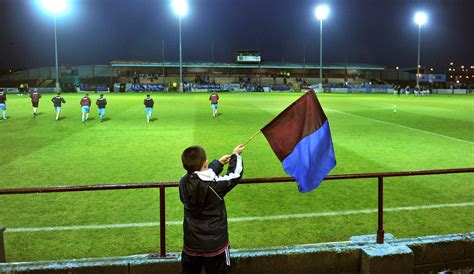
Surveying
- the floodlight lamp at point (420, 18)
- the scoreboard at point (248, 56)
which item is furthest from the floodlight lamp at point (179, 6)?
the scoreboard at point (248, 56)

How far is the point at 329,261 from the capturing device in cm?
509

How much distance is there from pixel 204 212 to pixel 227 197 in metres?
5.55

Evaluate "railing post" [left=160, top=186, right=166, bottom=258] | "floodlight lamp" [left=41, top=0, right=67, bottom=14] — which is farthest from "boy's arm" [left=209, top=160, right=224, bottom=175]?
"floodlight lamp" [left=41, top=0, right=67, bottom=14]

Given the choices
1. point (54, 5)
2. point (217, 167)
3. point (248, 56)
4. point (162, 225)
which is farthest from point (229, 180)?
point (248, 56)

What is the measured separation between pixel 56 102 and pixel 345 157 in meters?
18.3

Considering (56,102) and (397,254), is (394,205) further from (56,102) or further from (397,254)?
(56,102)

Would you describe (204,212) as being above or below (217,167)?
below

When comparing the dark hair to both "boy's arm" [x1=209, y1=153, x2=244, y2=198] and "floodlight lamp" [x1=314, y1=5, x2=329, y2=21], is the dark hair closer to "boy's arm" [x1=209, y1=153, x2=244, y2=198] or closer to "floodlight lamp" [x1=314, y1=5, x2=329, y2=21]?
"boy's arm" [x1=209, y1=153, x2=244, y2=198]

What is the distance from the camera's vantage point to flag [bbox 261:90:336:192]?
477 centimetres

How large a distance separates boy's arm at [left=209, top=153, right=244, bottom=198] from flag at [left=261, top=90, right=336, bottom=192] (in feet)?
2.44

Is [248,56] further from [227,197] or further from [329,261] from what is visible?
[329,261]

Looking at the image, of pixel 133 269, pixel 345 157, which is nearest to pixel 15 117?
pixel 345 157

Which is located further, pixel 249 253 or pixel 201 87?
pixel 201 87

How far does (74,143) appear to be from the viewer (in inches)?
706
